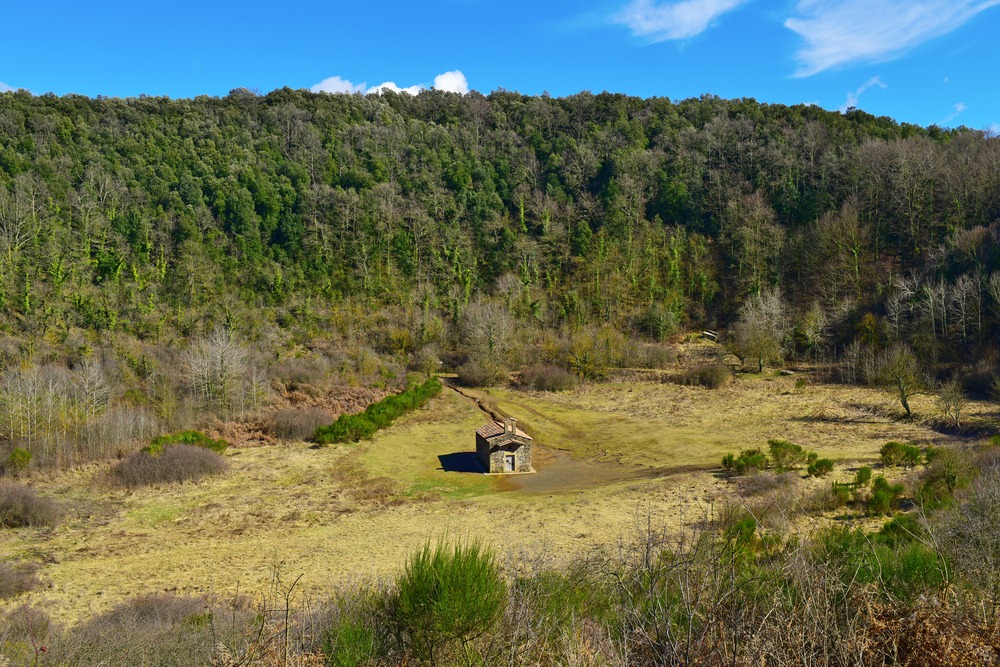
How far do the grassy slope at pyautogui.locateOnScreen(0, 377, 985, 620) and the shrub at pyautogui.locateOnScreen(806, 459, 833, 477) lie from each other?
321 cm

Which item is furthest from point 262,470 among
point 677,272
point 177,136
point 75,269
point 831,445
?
point 177,136

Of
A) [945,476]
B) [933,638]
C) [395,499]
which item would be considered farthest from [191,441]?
[933,638]

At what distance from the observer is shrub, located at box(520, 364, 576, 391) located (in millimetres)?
44344

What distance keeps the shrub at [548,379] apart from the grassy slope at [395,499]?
18.7ft

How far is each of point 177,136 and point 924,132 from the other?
264 feet

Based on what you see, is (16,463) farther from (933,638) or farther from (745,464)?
(933,638)

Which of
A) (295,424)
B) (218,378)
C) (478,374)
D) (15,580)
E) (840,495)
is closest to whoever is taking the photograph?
(15,580)

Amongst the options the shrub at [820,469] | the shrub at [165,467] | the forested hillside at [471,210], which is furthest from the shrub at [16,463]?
the shrub at [820,469]

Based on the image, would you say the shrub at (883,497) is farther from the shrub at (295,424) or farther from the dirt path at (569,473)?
the shrub at (295,424)

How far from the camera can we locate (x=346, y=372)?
44.2 m

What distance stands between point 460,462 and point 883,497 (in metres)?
16.5

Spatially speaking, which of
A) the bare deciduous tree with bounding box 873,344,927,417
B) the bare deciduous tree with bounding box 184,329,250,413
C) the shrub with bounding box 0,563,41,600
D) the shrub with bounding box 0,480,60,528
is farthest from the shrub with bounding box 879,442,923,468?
the bare deciduous tree with bounding box 184,329,250,413

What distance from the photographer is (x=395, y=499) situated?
78.0 feet

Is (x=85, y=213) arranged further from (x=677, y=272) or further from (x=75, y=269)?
(x=677, y=272)
